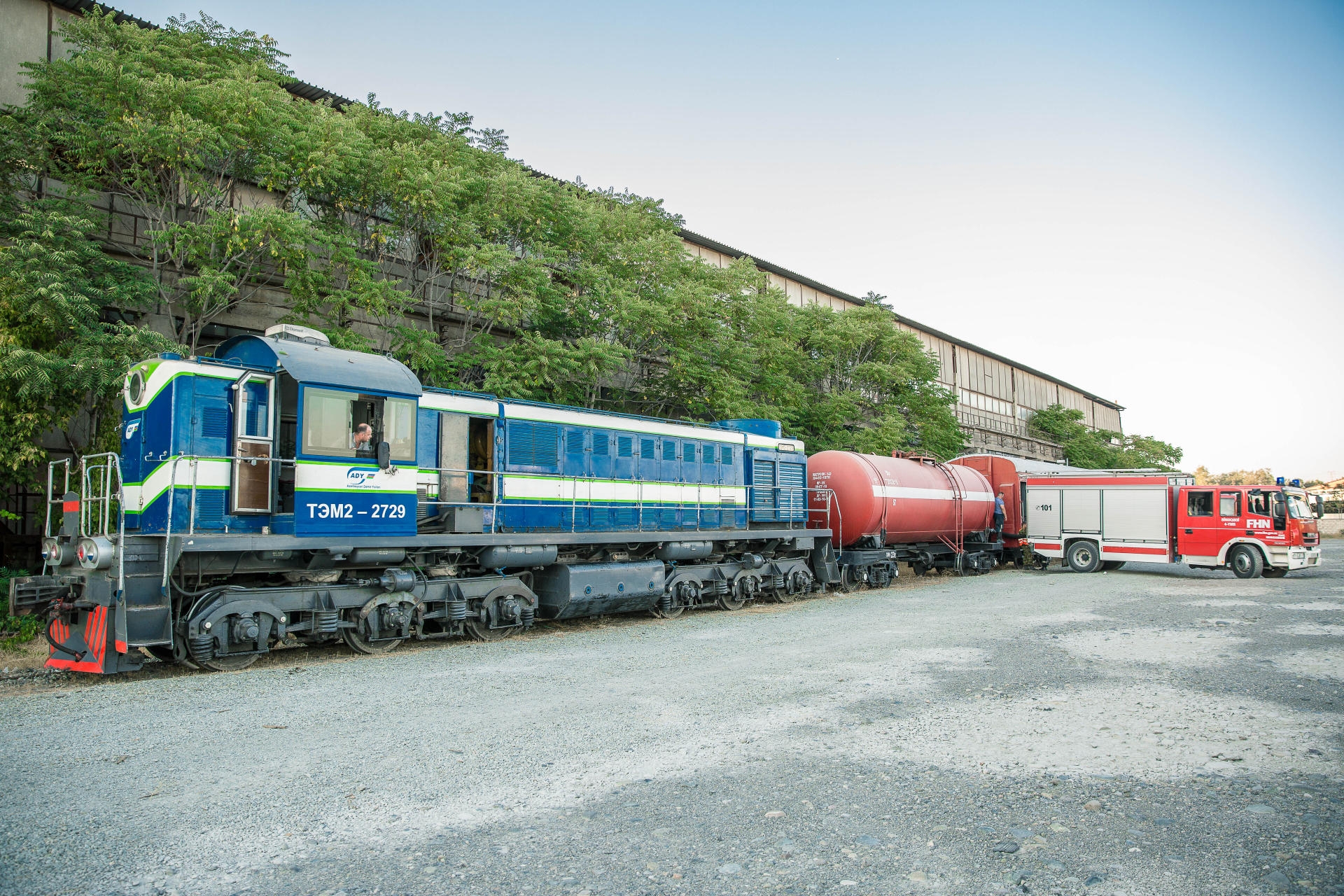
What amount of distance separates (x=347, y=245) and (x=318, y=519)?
7.51 m

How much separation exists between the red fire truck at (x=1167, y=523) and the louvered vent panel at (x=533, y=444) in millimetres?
18779

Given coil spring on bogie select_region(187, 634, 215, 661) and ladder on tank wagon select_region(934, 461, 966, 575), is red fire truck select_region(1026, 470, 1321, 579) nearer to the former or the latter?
ladder on tank wagon select_region(934, 461, 966, 575)

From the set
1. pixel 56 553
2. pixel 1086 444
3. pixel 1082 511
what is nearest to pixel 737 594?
pixel 56 553

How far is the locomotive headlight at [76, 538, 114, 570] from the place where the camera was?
875 cm

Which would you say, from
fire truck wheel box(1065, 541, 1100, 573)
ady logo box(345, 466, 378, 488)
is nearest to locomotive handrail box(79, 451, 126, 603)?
ady logo box(345, 466, 378, 488)

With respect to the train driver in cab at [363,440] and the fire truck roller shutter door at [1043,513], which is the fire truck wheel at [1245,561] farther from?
Result: the train driver in cab at [363,440]

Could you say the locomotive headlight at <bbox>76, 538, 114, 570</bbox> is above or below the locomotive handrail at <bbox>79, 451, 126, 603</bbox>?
below

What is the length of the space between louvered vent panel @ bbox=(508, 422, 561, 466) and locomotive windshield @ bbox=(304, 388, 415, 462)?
224cm

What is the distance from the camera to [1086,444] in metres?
57.5

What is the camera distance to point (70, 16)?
1681 cm

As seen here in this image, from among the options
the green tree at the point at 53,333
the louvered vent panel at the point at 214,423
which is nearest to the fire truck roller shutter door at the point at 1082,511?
the louvered vent panel at the point at 214,423

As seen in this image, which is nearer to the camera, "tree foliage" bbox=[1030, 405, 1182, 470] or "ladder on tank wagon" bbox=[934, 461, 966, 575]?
"ladder on tank wagon" bbox=[934, 461, 966, 575]

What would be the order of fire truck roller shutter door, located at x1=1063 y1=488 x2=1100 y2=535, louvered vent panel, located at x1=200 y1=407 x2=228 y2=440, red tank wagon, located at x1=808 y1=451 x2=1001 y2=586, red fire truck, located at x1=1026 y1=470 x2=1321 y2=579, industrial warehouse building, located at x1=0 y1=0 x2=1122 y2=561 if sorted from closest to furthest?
louvered vent panel, located at x1=200 y1=407 x2=228 y2=440
industrial warehouse building, located at x1=0 y1=0 x2=1122 y2=561
red tank wagon, located at x1=808 y1=451 x2=1001 y2=586
red fire truck, located at x1=1026 y1=470 x2=1321 y2=579
fire truck roller shutter door, located at x1=1063 y1=488 x2=1100 y2=535

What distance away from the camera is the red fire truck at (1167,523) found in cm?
2217
